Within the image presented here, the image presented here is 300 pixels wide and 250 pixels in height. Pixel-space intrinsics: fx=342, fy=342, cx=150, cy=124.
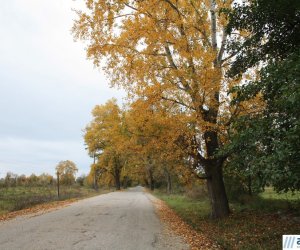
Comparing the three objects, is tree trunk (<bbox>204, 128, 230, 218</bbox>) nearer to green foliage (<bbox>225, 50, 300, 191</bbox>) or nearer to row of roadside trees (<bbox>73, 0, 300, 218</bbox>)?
row of roadside trees (<bbox>73, 0, 300, 218</bbox>)

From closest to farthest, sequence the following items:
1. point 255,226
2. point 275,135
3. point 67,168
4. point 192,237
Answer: point 275,135, point 192,237, point 255,226, point 67,168

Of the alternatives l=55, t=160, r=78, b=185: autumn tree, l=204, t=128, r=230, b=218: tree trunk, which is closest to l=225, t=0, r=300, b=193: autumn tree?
l=204, t=128, r=230, b=218: tree trunk

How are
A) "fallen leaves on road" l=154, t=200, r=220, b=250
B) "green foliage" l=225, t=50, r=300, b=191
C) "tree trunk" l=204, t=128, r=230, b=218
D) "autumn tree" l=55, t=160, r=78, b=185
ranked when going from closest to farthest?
1. "green foliage" l=225, t=50, r=300, b=191
2. "fallen leaves on road" l=154, t=200, r=220, b=250
3. "tree trunk" l=204, t=128, r=230, b=218
4. "autumn tree" l=55, t=160, r=78, b=185

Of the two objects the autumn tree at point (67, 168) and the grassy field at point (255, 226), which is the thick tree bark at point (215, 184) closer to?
the grassy field at point (255, 226)

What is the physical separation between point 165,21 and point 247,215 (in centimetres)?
892

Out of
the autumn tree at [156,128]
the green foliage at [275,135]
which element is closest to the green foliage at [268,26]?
the green foliage at [275,135]

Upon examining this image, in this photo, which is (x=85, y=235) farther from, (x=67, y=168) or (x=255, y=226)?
(x=67, y=168)

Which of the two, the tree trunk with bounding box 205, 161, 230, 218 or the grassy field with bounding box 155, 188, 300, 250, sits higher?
the tree trunk with bounding box 205, 161, 230, 218

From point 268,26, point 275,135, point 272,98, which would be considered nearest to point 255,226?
point 272,98

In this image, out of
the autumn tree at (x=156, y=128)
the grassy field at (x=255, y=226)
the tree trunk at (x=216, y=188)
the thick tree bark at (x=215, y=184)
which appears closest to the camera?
the grassy field at (x=255, y=226)

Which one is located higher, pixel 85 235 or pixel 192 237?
pixel 85 235

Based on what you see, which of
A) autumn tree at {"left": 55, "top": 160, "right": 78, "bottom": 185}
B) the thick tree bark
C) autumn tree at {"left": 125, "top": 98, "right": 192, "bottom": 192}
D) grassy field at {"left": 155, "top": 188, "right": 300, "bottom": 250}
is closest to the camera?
grassy field at {"left": 155, "top": 188, "right": 300, "bottom": 250}

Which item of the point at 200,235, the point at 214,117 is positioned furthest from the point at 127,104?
the point at 200,235

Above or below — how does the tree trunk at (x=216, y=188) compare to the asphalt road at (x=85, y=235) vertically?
above
